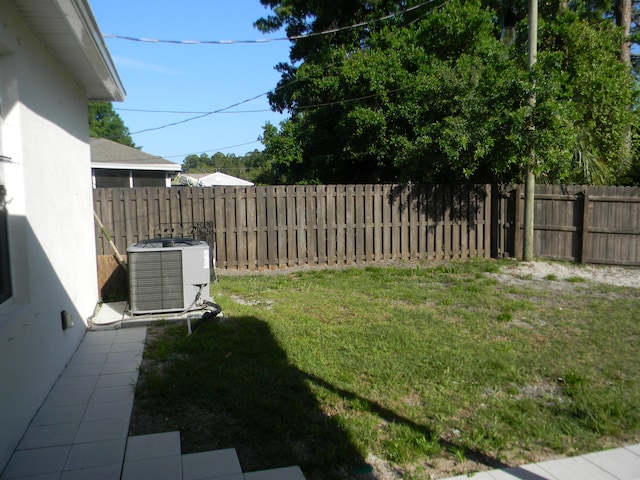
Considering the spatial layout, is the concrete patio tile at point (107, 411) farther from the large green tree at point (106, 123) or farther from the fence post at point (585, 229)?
the large green tree at point (106, 123)

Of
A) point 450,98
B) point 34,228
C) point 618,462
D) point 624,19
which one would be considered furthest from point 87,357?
point 624,19

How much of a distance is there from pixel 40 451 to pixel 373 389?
2.41 m

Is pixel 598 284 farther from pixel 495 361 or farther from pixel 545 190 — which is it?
pixel 495 361

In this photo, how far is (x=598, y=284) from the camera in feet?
29.9

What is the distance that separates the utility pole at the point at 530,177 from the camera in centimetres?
1020

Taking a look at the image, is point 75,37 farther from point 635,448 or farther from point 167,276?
point 635,448

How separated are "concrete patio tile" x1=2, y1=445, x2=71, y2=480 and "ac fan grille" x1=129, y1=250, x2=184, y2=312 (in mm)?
3188

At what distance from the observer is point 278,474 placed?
3.06 meters

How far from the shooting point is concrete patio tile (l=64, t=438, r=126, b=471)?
10.4 ft

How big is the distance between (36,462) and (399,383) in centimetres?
269

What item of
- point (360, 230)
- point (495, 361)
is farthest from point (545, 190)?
point (495, 361)

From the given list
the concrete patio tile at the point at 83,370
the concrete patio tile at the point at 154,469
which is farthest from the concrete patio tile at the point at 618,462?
the concrete patio tile at the point at 83,370

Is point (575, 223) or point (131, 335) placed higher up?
point (575, 223)

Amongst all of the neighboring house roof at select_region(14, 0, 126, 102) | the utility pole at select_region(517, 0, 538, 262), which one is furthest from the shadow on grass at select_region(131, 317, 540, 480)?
the utility pole at select_region(517, 0, 538, 262)
